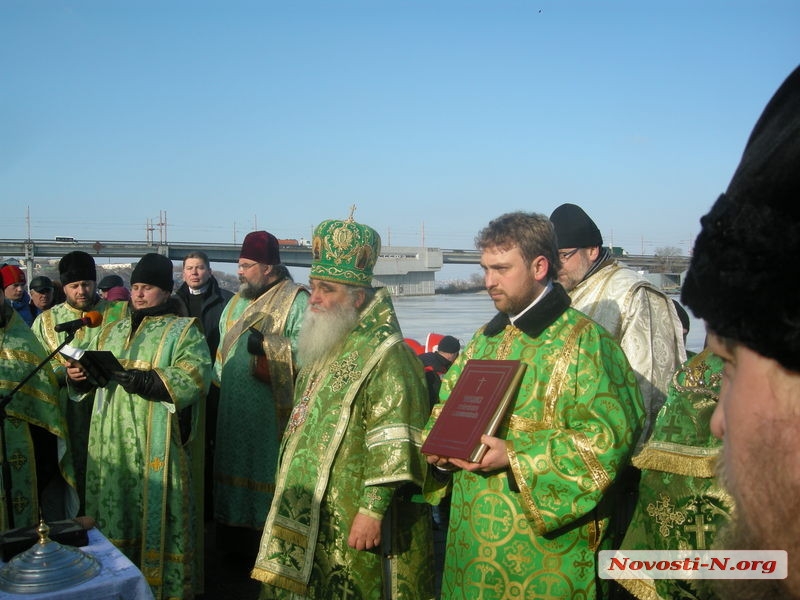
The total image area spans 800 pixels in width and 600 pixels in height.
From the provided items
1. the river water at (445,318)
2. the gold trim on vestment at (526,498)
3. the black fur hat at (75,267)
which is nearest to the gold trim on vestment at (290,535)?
the gold trim on vestment at (526,498)

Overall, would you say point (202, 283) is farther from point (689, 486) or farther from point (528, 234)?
point (689, 486)

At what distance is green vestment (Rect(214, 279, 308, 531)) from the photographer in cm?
576

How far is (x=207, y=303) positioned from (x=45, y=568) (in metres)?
4.59

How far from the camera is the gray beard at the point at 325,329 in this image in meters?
3.78

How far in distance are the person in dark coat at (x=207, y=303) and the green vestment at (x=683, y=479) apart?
486 cm

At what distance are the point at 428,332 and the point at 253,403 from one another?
374 centimetres

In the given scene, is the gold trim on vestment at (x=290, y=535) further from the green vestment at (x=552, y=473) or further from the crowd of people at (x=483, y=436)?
the green vestment at (x=552, y=473)

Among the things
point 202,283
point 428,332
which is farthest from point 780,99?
point 428,332

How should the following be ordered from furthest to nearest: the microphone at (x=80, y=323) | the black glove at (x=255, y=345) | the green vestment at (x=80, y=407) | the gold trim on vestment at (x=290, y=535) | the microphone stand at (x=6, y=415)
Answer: the black glove at (x=255, y=345), the green vestment at (x=80, y=407), the microphone at (x=80, y=323), the gold trim on vestment at (x=290, y=535), the microphone stand at (x=6, y=415)

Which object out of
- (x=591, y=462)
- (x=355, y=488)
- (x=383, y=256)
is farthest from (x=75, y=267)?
(x=383, y=256)

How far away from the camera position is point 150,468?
183 inches

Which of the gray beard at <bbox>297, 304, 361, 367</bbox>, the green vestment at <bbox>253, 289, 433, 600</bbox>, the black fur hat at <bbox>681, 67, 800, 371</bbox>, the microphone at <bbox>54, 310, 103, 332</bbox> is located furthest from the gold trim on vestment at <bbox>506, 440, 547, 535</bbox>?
the microphone at <bbox>54, 310, 103, 332</bbox>

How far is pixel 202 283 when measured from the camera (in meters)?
7.12

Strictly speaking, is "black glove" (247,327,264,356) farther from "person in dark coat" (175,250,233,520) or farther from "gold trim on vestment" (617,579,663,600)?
"gold trim on vestment" (617,579,663,600)
